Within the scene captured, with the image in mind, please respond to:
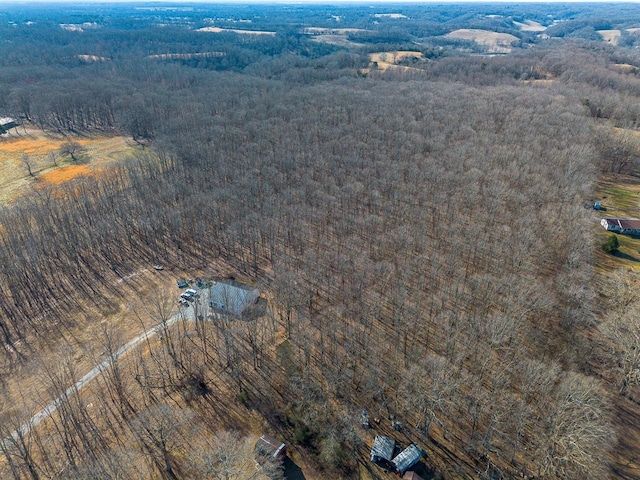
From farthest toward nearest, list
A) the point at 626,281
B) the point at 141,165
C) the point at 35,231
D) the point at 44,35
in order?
the point at 44,35 → the point at 141,165 → the point at 35,231 → the point at 626,281

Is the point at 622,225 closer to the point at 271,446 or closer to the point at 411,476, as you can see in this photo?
the point at 411,476

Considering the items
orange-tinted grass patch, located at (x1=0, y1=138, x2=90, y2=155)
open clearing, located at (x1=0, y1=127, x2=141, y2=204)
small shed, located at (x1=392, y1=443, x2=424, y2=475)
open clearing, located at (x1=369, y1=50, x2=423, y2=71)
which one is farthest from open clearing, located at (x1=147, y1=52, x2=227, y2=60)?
small shed, located at (x1=392, y1=443, x2=424, y2=475)

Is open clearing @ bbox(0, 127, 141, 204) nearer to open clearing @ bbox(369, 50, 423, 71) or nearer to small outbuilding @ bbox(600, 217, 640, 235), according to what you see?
small outbuilding @ bbox(600, 217, 640, 235)

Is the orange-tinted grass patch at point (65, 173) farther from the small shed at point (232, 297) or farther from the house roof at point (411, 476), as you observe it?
the house roof at point (411, 476)

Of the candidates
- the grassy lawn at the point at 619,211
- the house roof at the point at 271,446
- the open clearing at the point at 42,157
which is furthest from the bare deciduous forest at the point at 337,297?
→ the open clearing at the point at 42,157

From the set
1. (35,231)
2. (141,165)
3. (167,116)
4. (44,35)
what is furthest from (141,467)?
(44,35)

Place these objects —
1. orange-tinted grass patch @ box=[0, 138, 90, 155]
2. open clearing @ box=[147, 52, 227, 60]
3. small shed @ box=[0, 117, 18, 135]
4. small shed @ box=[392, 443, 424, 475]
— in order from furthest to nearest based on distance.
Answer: open clearing @ box=[147, 52, 227, 60] < small shed @ box=[0, 117, 18, 135] < orange-tinted grass patch @ box=[0, 138, 90, 155] < small shed @ box=[392, 443, 424, 475]

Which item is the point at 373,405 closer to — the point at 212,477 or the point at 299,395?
the point at 299,395
